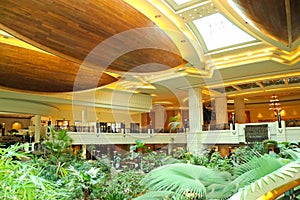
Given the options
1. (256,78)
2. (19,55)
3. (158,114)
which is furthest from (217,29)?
(158,114)

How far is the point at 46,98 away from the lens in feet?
48.4

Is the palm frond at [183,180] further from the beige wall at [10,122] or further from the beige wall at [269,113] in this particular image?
the beige wall at [269,113]

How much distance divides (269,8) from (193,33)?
11.5 feet

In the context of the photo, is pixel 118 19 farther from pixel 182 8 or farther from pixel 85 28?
pixel 182 8

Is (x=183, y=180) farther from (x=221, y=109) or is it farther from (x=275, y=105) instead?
(x=275, y=105)

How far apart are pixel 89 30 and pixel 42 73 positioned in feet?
15.3

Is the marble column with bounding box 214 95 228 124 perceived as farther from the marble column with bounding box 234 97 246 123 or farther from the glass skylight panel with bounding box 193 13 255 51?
the glass skylight panel with bounding box 193 13 255 51

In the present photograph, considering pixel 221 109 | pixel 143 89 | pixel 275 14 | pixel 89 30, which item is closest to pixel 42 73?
pixel 89 30

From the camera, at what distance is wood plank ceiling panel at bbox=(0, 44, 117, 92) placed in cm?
1005

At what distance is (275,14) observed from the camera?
19.6 feet

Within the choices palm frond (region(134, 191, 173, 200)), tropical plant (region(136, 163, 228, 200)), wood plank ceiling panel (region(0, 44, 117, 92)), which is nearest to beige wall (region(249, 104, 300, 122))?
Answer: wood plank ceiling panel (region(0, 44, 117, 92))

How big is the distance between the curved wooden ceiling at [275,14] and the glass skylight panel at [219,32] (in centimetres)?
139

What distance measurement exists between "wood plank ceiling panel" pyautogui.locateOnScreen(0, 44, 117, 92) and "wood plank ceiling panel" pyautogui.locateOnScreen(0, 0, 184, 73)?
2377 mm

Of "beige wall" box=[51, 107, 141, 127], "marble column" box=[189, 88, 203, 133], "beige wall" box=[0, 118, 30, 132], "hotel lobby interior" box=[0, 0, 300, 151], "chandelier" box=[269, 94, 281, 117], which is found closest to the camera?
"hotel lobby interior" box=[0, 0, 300, 151]
